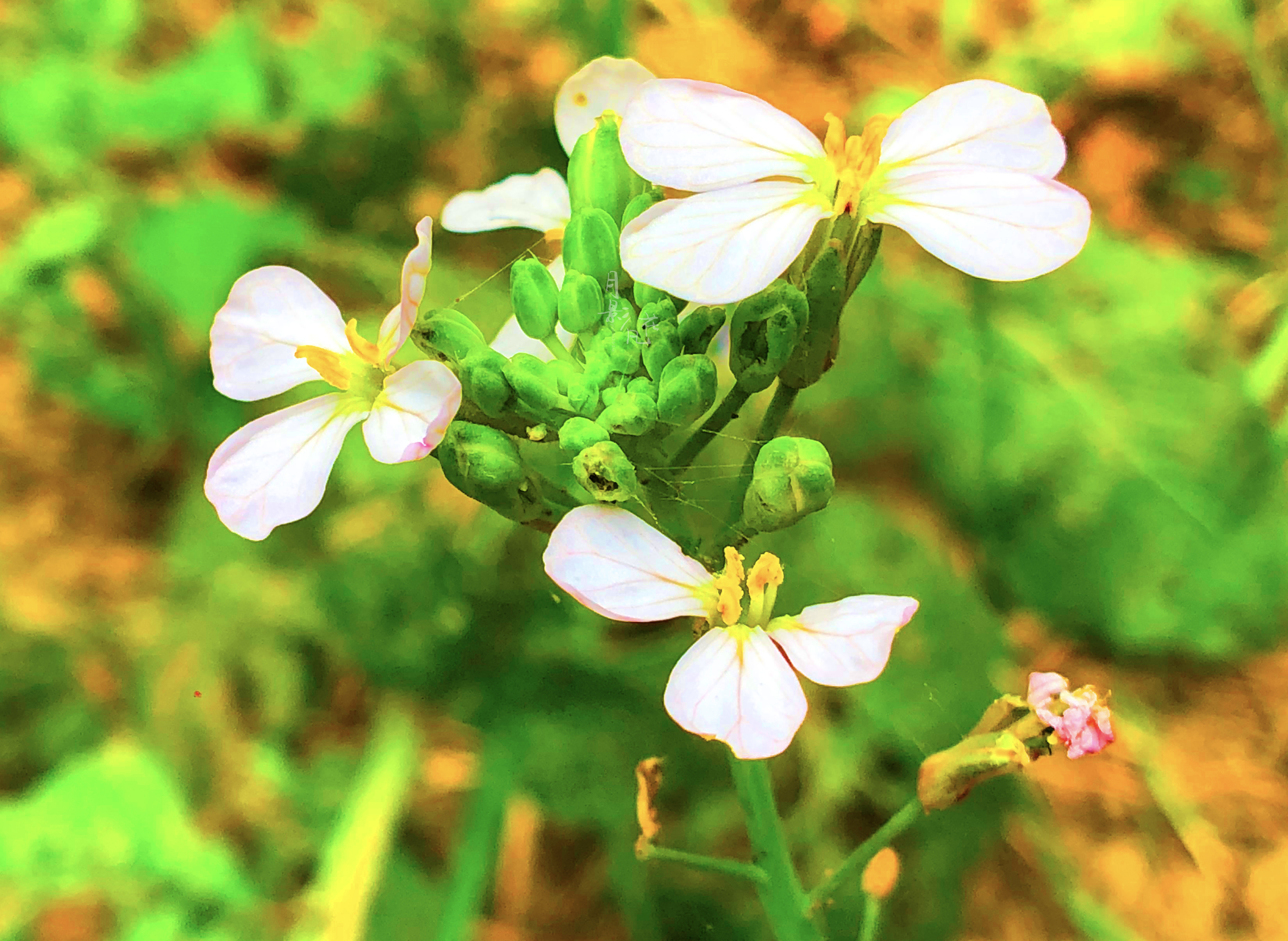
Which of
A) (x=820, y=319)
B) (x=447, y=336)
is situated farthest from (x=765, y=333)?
(x=447, y=336)

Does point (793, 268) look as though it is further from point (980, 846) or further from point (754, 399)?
point (980, 846)

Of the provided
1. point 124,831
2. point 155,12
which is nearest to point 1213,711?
point 124,831

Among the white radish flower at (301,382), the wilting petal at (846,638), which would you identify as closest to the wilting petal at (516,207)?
the white radish flower at (301,382)

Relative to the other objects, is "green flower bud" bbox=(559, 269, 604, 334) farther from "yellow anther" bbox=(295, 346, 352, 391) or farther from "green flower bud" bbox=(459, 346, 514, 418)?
→ "yellow anther" bbox=(295, 346, 352, 391)

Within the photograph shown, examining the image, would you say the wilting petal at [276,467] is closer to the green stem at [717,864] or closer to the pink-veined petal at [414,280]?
the pink-veined petal at [414,280]

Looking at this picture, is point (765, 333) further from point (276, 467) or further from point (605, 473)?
point (276, 467)

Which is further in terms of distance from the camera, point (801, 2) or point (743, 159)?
point (801, 2)
